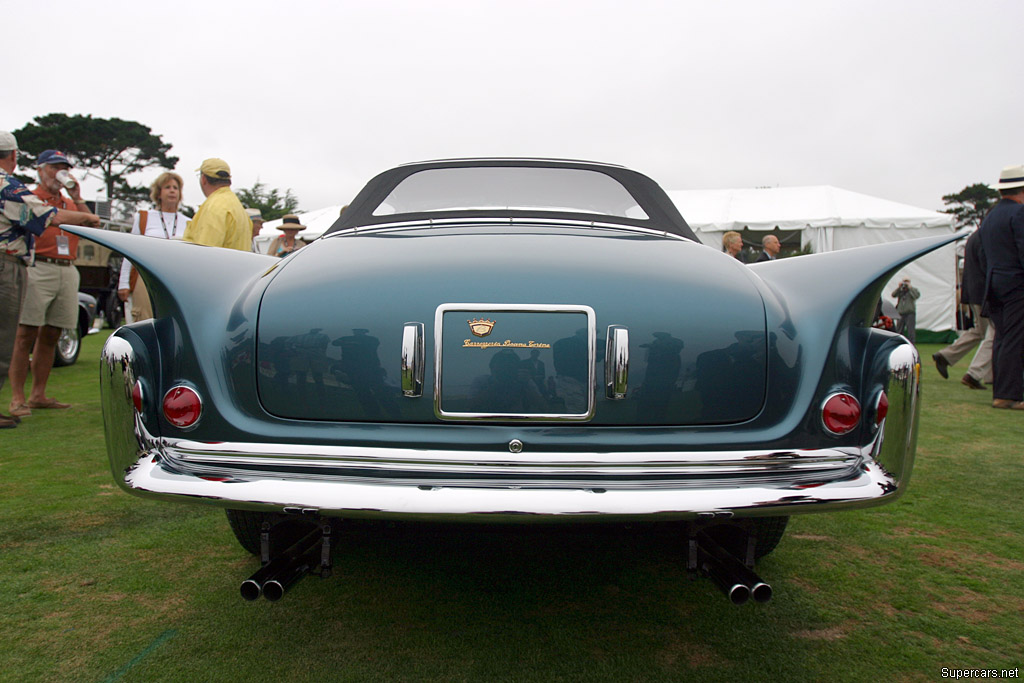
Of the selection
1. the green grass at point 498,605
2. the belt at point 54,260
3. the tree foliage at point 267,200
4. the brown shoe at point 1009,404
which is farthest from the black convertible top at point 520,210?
the tree foliage at point 267,200

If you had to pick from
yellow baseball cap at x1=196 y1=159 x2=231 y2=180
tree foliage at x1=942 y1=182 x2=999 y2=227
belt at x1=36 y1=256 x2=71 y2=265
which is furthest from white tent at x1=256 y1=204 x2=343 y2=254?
tree foliage at x1=942 y1=182 x2=999 y2=227

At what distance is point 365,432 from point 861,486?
1155 mm

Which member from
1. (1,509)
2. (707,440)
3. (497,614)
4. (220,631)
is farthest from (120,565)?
(707,440)

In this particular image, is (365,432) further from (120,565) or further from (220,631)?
(120,565)

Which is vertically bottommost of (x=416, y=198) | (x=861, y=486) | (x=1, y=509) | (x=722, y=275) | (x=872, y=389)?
(x=1, y=509)

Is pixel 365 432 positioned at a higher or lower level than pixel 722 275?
lower

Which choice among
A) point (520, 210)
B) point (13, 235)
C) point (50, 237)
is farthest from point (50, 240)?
point (520, 210)

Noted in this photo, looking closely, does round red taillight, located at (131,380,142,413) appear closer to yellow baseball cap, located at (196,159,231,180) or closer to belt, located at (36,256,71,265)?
yellow baseball cap, located at (196,159,231,180)

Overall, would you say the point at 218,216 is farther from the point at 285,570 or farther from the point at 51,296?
the point at 285,570

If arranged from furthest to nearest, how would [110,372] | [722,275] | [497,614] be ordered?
1. [497,614]
2. [722,275]
3. [110,372]

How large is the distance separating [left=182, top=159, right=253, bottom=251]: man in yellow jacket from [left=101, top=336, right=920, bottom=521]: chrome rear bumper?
2.71 metres

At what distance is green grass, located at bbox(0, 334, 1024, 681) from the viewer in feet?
5.87

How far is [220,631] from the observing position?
1.96 meters

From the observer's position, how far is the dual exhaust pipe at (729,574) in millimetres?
1488
